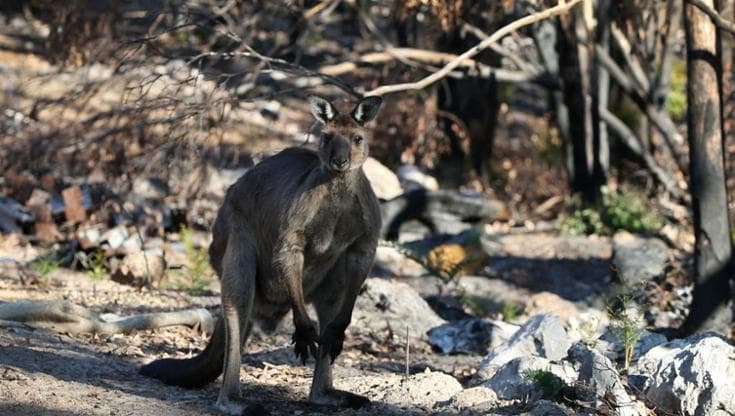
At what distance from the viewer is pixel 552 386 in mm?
6547

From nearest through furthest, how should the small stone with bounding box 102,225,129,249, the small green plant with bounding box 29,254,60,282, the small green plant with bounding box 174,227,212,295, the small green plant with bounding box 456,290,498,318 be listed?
the small green plant with bounding box 29,254,60,282
the small green plant with bounding box 174,227,212,295
the small green plant with bounding box 456,290,498,318
the small stone with bounding box 102,225,129,249

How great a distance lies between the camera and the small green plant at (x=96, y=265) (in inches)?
410

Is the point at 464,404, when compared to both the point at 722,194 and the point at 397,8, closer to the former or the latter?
the point at 722,194

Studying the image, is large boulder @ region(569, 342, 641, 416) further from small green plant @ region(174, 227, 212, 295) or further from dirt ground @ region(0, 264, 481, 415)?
small green plant @ region(174, 227, 212, 295)

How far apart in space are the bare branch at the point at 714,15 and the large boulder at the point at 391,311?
10.9ft

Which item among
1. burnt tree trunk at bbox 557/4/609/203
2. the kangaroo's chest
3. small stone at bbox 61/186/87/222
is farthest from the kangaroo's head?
burnt tree trunk at bbox 557/4/609/203

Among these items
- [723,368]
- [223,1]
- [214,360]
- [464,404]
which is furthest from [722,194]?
[223,1]

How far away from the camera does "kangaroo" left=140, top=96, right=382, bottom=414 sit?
6699 millimetres

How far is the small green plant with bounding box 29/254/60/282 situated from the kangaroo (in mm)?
3149

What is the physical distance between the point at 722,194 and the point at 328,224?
14.5 ft

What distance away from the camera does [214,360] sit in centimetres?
697

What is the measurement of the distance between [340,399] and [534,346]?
6.40ft

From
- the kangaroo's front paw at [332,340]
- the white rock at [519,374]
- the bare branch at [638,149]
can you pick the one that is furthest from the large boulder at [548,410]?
the bare branch at [638,149]

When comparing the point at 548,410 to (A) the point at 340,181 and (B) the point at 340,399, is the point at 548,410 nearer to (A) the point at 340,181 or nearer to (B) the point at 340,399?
(B) the point at 340,399
